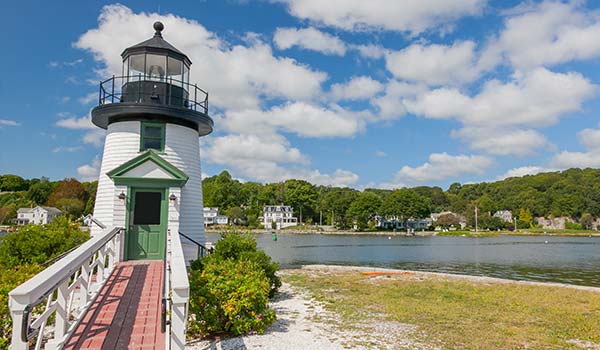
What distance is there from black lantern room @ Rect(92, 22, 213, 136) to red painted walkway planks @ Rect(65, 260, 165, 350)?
5.17 meters

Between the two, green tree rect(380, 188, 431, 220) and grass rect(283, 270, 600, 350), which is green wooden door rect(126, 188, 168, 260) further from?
green tree rect(380, 188, 431, 220)

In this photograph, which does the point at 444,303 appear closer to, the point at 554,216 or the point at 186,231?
the point at 186,231

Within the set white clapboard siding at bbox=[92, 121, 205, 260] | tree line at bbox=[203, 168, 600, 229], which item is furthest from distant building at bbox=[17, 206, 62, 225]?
white clapboard siding at bbox=[92, 121, 205, 260]

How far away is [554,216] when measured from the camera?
117 m

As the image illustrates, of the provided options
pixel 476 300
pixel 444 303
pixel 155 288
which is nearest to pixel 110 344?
pixel 155 288

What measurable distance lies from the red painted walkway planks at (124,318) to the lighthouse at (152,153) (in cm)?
271

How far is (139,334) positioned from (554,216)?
136443 millimetres

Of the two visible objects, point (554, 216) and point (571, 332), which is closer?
point (571, 332)

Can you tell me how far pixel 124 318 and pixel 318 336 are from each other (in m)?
3.50

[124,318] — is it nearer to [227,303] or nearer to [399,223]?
[227,303]

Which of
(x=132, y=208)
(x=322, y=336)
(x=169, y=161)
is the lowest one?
(x=322, y=336)

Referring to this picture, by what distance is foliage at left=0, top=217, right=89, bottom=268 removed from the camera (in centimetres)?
1046

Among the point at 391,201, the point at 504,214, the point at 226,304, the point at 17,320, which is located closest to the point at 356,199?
the point at 391,201

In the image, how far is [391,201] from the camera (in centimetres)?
9931
